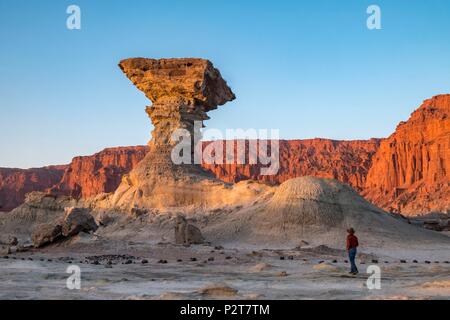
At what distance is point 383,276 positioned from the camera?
14.0 m

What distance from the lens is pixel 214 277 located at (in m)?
14.5

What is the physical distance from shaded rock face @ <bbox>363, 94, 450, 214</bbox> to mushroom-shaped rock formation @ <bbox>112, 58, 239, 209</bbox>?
55.8 meters

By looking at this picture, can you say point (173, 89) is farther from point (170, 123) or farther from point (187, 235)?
point (187, 235)

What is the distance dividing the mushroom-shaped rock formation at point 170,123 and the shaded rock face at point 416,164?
183 feet

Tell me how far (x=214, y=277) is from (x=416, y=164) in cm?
10075

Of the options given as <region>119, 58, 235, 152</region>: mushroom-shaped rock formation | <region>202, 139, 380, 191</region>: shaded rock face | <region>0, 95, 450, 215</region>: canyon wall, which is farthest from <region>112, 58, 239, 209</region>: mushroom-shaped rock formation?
<region>202, 139, 380, 191</region>: shaded rock face

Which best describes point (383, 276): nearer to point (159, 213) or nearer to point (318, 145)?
point (159, 213)

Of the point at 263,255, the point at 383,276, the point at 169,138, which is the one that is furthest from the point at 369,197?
the point at 383,276

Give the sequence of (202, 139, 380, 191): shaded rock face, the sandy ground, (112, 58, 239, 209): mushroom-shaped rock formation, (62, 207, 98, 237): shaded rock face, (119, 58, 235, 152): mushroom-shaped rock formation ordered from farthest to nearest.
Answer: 1. (202, 139, 380, 191): shaded rock face
2. (119, 58, 235, 152): mushroom-shaped rock formation
3. (112, 58, 239, 209): mushroom-shaped rock formation
4. (62, 207, 98, 237): shaded rock face
5. the sandy ground

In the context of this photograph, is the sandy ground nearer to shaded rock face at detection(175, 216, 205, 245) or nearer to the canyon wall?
shaded rock face at detection(175, 216, 205, 245)

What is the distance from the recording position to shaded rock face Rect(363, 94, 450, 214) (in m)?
93.8

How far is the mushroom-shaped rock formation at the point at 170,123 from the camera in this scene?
36188mm

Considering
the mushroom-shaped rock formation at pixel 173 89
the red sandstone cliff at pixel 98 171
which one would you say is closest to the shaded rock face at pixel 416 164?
the red sandstone cliff at pixel 98 171
